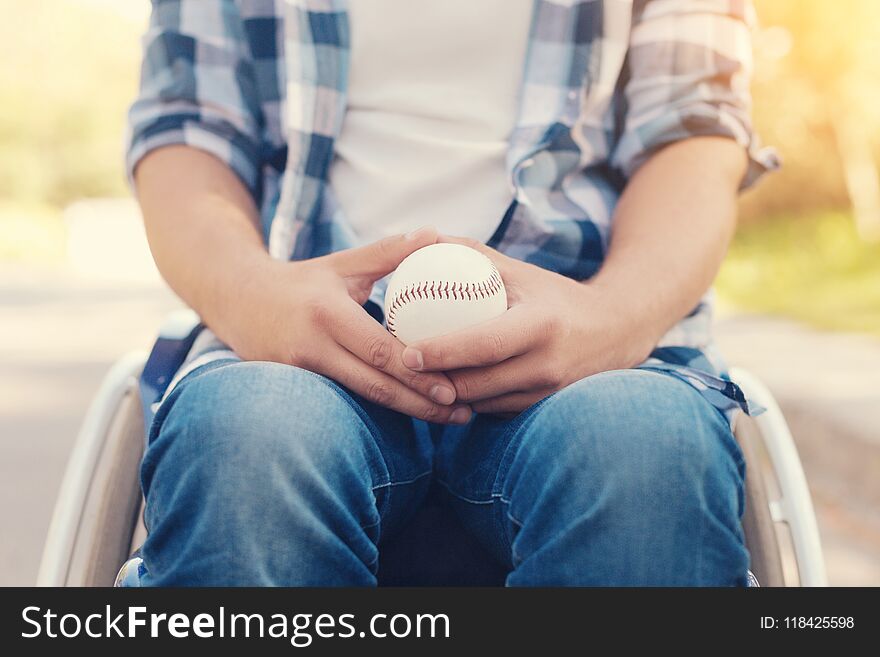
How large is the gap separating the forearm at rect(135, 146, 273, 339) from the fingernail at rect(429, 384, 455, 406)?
0.28m

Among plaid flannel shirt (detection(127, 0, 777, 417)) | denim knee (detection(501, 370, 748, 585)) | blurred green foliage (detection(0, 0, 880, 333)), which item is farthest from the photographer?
blurred green foliage (detection(0, 0, 880, 333))

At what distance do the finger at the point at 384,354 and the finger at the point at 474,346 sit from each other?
0.02 metres

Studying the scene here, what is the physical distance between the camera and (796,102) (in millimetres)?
12148

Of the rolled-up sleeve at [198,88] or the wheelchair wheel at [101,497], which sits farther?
the rolled-up sleeve at [198,88]

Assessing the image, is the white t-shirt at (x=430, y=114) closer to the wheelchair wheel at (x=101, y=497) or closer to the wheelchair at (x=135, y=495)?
the wheelchair at (x=135, y=495)

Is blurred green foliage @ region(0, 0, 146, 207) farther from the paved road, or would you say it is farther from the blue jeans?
the blue jeans

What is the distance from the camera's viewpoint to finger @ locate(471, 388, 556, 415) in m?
1.22

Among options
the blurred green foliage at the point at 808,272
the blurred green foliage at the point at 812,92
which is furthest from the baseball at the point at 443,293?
the blurred green foliage at the point at 812,92

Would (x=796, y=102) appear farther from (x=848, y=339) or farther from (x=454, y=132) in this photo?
(x=454, y=132)

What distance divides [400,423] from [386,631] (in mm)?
293

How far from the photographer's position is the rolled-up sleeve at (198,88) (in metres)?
1.59

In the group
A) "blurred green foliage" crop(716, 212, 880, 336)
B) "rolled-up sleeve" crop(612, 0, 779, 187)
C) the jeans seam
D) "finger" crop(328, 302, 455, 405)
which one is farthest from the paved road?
"finger" crop(328, 302, 455, 405)

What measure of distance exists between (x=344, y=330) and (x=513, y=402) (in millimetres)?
212

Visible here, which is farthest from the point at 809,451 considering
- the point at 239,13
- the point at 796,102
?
the point at 796,102
